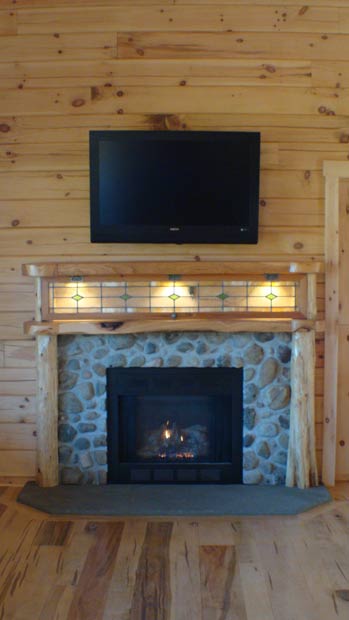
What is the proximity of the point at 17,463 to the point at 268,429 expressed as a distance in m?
1.59

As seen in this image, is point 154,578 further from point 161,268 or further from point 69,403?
point 161,268

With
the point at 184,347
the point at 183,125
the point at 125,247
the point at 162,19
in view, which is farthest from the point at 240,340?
the point at 162,19

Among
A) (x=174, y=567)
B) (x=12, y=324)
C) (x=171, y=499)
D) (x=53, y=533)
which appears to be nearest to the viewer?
(x=174, y=567)

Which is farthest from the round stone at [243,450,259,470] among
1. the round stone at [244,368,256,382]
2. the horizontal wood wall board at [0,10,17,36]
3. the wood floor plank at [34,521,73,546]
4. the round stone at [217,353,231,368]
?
the horizontal wood wall board at [0,10,17,36]

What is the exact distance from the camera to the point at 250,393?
3.76 metres

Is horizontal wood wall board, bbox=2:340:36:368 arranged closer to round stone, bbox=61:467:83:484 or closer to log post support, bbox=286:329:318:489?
round stone, bbox=61:467:83:484

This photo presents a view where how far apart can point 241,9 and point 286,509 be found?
296 centimetres

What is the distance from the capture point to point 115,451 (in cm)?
380

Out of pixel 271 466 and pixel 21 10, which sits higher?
pixel 21 10

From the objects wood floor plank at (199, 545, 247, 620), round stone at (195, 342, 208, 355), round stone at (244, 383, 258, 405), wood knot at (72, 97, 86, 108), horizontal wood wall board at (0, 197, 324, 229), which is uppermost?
wood knot at (72, 97, 86, 108)

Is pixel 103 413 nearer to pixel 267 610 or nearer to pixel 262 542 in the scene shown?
pixel 262 542

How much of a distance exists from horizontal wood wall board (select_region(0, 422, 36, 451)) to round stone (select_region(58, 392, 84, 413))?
25 centimetres

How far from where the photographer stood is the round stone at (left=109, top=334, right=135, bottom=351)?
3740 mm

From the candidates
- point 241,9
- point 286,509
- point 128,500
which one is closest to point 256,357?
point 286,509
